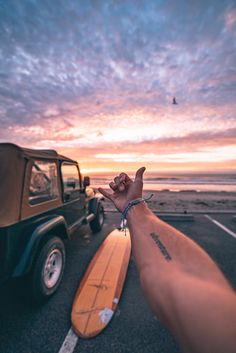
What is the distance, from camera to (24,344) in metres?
2.02

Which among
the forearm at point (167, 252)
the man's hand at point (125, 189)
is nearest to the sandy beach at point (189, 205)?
the man's hand at point (125, 189)

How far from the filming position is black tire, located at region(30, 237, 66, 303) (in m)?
2.52

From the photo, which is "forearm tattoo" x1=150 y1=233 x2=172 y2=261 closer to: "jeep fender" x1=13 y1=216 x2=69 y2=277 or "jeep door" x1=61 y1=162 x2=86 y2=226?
"jeep fender" x1=13 y1=216 x2=69 y2=277

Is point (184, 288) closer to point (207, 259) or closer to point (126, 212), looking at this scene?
point (207, 259)

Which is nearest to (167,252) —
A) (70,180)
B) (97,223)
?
(70,180)

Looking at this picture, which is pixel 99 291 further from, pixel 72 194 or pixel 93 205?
pixel 93 205

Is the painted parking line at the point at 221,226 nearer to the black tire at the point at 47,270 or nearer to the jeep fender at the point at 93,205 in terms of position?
the jeep fender at the point at 93,205

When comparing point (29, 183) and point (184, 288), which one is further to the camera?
point (29, 183)

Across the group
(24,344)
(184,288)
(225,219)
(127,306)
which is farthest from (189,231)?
(184,288)

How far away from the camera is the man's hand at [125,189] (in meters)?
1.32

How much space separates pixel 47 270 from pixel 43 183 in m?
1.55

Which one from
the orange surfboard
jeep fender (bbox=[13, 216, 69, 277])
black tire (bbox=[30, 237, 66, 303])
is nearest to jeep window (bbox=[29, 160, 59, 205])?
jeep fender (bbox=[13, 216, 69, 277])

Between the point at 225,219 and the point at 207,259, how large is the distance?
7.60 meters

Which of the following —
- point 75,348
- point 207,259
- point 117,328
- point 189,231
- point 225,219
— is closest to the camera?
point 207,259
